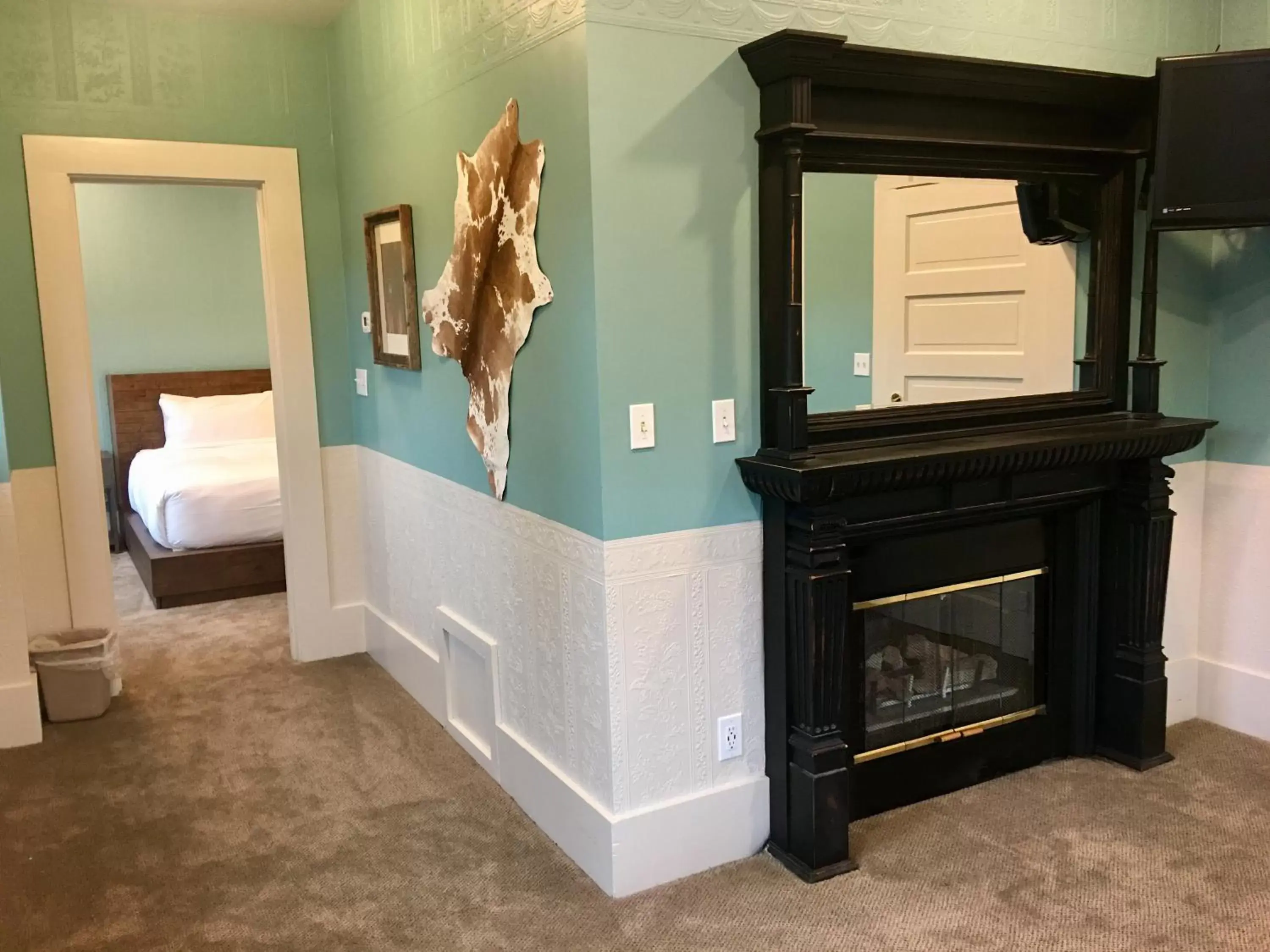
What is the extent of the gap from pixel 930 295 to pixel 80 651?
312 centimetres

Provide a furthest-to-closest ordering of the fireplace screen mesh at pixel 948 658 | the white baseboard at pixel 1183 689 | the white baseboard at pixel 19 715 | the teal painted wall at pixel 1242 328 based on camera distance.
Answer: the white baseboard at pixel 19 715, the white baseboard at pixel 1183 689, the teal painted wall at pixel 1242 328, the fireplace screen mesh at pixel 948 658

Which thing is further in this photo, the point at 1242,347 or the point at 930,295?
the point at 1242,347

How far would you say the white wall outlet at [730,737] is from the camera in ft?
8.55

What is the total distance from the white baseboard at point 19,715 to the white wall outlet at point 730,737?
2.43 meters

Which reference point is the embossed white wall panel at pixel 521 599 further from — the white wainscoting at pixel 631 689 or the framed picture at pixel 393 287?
the framed picture at pixel 393 287

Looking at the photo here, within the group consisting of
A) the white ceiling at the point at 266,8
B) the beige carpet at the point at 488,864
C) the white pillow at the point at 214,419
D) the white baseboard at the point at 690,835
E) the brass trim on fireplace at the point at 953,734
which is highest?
the white ceiling at the point at 266,8

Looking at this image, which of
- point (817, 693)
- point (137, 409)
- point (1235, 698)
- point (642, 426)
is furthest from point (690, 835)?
point (137, 409)

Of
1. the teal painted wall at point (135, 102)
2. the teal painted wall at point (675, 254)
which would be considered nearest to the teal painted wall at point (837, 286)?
the teal painted wall at point (675, 254)

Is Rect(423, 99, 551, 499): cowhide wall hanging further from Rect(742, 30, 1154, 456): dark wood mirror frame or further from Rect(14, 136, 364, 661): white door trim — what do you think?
Rect(14, 136, 364, 661): white door trim

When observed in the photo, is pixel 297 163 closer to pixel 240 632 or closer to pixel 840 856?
pixel 240 632

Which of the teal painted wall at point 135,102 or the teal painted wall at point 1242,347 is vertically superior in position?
the teal painted wall at point 135,102

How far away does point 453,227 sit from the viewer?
10.2ft

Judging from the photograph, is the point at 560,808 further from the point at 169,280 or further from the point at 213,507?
the point at 169,280

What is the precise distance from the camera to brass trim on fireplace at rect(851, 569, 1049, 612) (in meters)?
2.72
